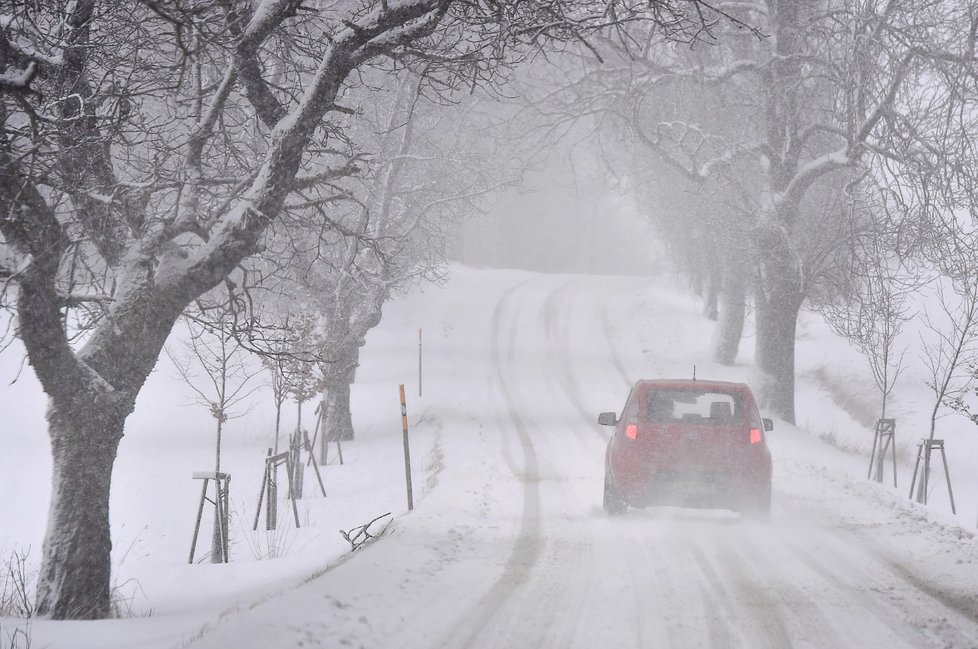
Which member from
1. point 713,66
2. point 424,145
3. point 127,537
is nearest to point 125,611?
point 127,537

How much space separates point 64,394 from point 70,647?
2295mm

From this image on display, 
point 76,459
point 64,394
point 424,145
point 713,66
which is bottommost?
point 76,459

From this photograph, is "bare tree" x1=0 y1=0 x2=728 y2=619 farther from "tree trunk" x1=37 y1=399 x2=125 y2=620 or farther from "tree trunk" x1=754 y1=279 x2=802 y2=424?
"tree trunk" x1=754 y1=279 x2=802 y2=424

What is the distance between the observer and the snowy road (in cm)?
585

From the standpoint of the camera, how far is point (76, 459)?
23.9ft

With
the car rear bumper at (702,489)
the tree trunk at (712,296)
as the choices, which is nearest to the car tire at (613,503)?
the car rear bumper at (702,489)

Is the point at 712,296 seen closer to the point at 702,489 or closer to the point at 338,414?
the point at 338,414

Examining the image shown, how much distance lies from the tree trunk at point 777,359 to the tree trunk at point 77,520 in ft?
53.8

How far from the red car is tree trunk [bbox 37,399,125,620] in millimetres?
5880

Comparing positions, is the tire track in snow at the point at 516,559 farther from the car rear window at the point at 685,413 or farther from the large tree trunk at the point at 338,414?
the large tree trunk at the point at 338,414

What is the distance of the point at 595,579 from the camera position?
24.7 ft

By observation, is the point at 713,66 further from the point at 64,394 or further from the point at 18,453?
the point at 18,453

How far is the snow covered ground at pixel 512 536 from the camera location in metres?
6.05

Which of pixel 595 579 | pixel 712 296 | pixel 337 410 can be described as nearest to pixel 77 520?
pixel 595 579
